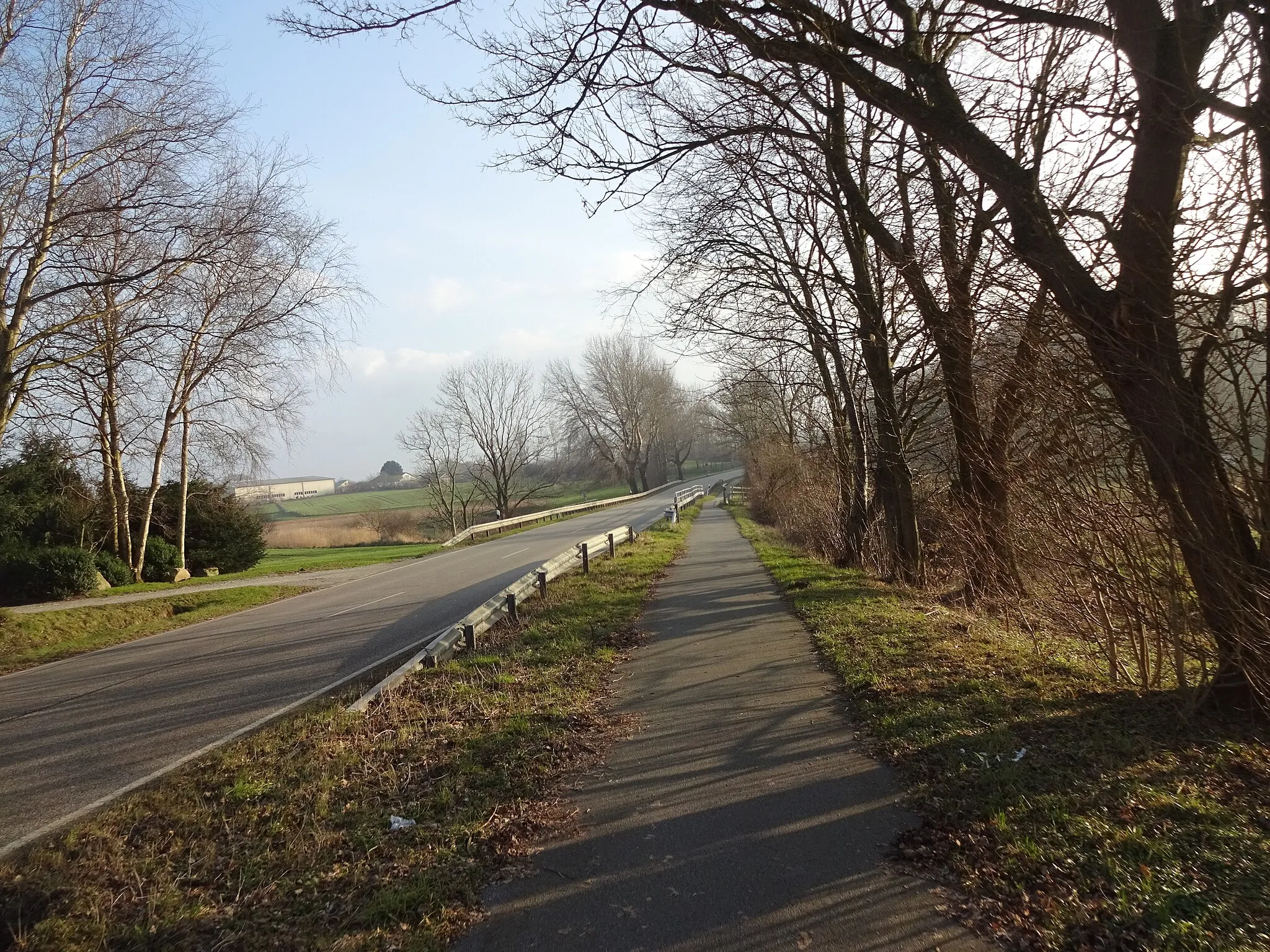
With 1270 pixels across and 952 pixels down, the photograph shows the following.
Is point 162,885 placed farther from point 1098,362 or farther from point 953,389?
point 953,389

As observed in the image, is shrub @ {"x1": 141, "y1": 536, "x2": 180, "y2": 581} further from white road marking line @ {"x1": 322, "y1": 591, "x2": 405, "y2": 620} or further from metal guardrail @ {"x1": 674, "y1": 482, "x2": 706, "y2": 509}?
metal guardrail @ {"x1": 674, "y1": 482, "x2": 706, "y2": 509}

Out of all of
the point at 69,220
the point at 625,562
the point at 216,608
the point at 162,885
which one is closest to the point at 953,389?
the point at 162,885

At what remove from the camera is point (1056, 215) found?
5.95 m

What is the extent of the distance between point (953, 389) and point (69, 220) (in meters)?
12.9

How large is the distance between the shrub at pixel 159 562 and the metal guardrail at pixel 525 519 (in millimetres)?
8820

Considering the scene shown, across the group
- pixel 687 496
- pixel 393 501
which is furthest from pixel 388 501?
pixel 687 496

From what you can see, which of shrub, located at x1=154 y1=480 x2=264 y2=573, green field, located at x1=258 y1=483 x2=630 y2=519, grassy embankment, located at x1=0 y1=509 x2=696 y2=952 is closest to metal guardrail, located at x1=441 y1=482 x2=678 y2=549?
shrub, located at x1=154 y1=480 x2=264 y2=573

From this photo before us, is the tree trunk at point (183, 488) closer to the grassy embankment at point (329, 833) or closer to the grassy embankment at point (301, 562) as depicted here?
the grassy embankment at point (301, 562)

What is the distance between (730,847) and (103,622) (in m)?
15.4

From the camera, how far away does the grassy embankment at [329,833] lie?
3.81 metres

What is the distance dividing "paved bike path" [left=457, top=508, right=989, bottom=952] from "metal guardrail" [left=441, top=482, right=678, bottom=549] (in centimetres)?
2501

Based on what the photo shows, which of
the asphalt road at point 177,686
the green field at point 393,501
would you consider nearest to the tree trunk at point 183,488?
Answer: the asphalt road at point 177,686

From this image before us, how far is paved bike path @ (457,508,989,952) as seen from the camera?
3.53 metres

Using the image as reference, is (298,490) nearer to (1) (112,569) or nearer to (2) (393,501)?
(2) (393,501)
